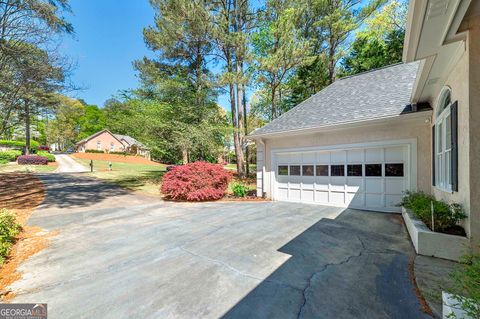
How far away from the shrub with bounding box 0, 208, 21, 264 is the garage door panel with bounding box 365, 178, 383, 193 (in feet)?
30.0

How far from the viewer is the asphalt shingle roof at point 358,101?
7055 mm

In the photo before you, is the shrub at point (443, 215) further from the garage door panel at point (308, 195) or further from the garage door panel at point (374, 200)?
the garage door panel at point (308, 195)

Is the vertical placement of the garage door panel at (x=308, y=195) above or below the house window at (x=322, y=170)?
below

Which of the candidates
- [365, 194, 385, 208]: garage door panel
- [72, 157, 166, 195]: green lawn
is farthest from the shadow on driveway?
[72, 157, 166, 195]: green lawn

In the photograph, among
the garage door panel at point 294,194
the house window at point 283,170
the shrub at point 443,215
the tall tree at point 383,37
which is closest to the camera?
the shrub at point 443,215

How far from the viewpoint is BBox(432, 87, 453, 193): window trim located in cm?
439

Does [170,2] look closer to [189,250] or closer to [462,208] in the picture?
[189,250]

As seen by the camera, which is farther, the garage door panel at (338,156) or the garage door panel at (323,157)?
the garage door panel at (323,157)

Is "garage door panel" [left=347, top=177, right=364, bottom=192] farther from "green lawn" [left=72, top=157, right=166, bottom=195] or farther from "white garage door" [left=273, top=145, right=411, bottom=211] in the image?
"green lawn" [left=72, top=157, right=166, bottom=195]

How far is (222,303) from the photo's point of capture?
8.35 ft

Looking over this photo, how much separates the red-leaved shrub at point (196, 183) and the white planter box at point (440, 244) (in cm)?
731

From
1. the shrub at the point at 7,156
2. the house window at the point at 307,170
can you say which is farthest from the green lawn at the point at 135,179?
the shrub at the point at 7,156

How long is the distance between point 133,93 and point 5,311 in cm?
1638

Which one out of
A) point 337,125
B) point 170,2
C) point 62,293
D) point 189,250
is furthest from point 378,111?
point 170,2
